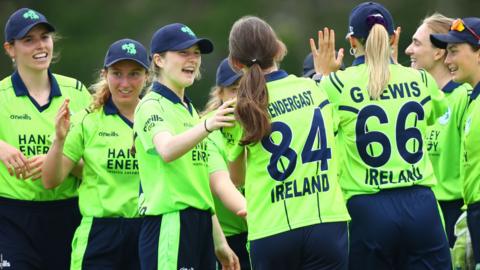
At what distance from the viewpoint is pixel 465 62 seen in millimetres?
8008

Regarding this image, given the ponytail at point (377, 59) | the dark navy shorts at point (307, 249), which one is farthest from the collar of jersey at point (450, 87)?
the dark navy shorts at point (307, 249)

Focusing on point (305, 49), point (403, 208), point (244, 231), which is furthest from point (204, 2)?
point (403, 208)

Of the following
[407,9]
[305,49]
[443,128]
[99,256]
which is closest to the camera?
[99,256]

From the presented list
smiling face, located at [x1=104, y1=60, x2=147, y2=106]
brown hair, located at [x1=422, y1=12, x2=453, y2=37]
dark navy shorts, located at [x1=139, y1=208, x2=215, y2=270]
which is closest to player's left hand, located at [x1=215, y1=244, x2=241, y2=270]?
dark navy shorts, located at [x1=139, y1=208, x2=215, y2=270]

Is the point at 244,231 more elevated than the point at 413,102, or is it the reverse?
the point at 413,102

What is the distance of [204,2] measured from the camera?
26688 millimetres

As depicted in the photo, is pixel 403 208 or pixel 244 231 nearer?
pixel 403 208

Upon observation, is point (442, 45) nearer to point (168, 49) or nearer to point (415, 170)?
point (415, 170)

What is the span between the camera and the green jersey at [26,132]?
8.27m

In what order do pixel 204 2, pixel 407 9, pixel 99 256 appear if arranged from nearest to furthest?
pixel 99 256
pixel 407 9
pixel 204 2

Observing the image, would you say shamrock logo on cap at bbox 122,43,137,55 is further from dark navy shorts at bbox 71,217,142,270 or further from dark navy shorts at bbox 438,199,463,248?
dark navy shorts at bbox 438,199,463,248

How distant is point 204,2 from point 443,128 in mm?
18316

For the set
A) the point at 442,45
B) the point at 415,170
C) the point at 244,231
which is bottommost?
the point at 244,231

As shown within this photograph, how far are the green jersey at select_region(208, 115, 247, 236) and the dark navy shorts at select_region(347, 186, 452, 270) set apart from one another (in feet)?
3.59
